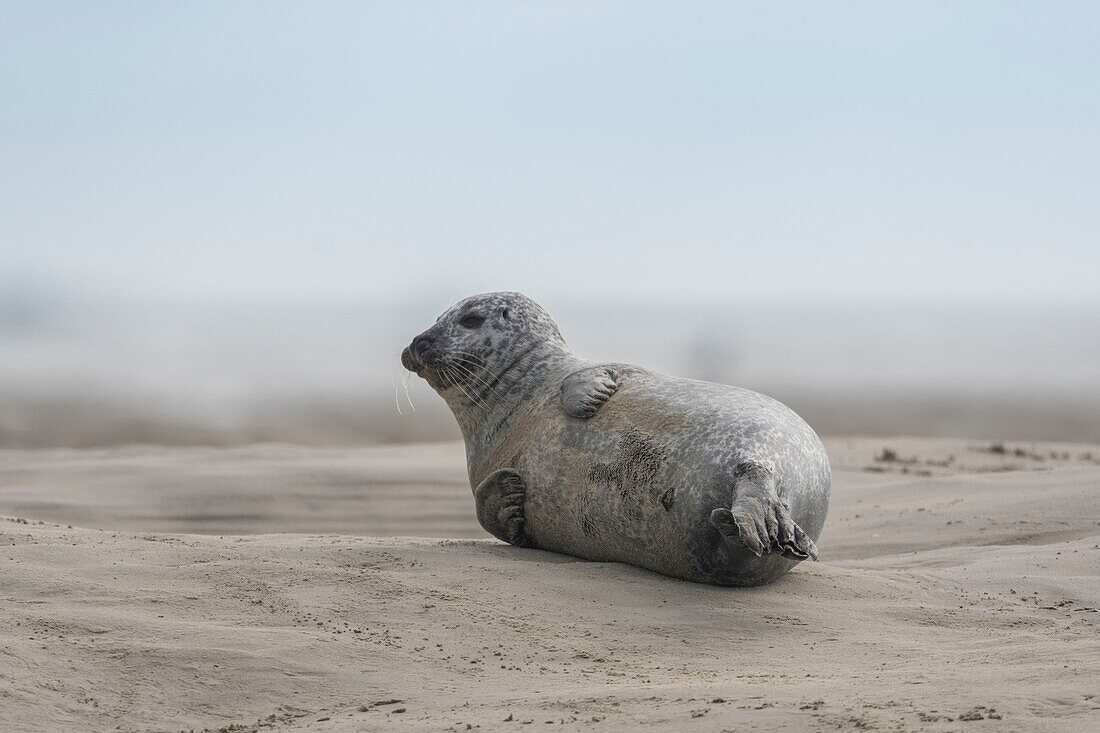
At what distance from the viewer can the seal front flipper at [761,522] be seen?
13.7 feet

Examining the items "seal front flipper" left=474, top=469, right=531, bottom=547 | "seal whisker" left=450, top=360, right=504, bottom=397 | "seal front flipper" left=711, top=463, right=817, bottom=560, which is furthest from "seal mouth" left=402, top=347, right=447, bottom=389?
"seal front flipper" left=711, top=463, right=817, bottom=560

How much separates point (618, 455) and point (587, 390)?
46 centimetres

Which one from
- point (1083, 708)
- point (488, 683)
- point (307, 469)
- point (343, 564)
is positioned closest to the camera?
point (1083, 708)

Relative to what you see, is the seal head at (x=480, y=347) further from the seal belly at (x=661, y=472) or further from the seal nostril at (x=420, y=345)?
the seal belly at (x=661, y=472)

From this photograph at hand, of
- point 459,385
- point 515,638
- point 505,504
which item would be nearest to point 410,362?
point 459,385

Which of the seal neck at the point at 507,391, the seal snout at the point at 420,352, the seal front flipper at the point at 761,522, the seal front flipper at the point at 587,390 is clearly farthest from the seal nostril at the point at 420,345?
the seal front flipper at the point at 761,522

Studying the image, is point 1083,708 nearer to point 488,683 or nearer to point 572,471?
point 488,683

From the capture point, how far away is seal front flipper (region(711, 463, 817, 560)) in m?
4.19

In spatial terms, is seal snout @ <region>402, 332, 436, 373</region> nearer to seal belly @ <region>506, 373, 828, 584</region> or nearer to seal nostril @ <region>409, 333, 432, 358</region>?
seal nostril @ <region>409, 333, 432, 358</region>

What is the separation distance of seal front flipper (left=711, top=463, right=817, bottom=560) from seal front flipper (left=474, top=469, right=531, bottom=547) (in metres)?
1.23

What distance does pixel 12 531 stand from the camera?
5738 millimetres

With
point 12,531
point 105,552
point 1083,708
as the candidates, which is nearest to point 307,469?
point 12,531

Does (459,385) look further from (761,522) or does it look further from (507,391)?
(761,522)

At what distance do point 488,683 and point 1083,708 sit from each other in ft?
5.13
